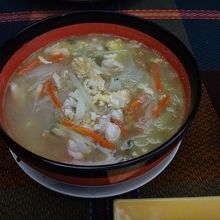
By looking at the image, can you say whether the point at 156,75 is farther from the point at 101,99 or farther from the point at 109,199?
the point at 109,199

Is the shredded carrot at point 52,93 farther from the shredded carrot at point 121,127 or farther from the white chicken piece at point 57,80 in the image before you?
the shredded carrot at point 121,127

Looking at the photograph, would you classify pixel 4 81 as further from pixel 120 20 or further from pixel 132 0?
pixel 132 0

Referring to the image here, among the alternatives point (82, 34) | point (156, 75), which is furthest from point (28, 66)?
point (156, 75)

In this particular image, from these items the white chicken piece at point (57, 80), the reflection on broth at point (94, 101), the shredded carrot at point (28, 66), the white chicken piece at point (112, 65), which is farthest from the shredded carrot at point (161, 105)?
the shredded carrot at point (28, 66)

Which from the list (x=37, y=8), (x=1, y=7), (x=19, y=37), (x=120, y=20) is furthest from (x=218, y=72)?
(x=1, y=7)

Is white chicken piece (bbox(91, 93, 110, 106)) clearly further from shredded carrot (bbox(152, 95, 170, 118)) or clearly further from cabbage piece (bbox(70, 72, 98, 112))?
shredded carrot (bbox(152, 95, 170, 118))

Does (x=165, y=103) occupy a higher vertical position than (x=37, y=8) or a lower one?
lower
